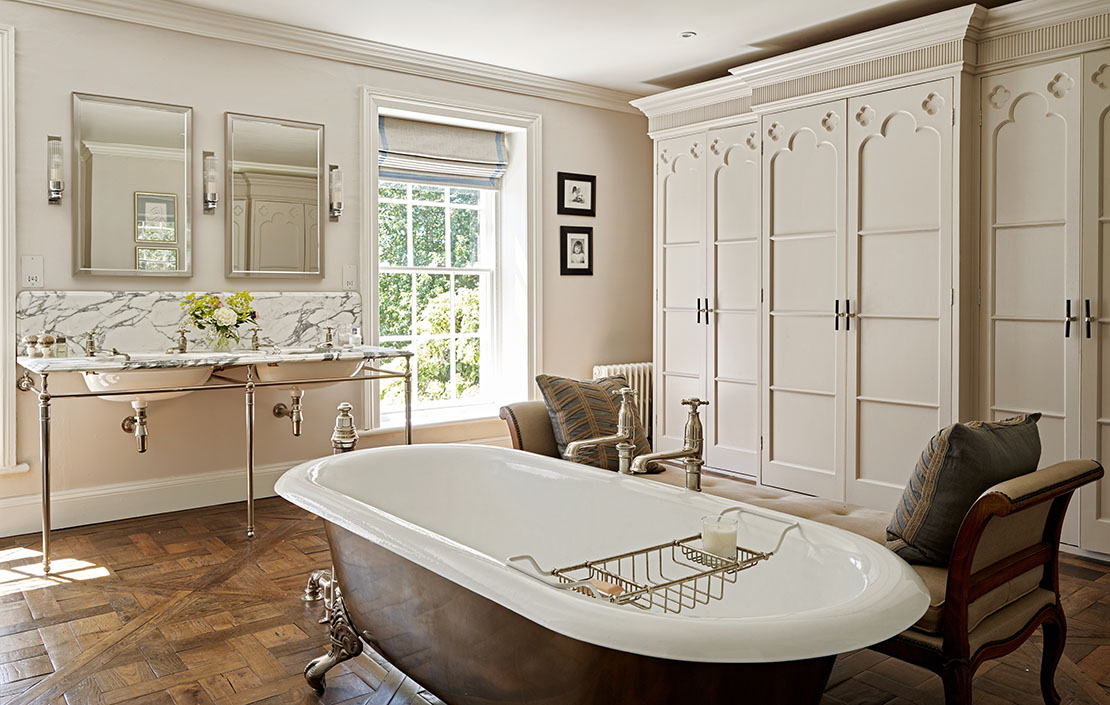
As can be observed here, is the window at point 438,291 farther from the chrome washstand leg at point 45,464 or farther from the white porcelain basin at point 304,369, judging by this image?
the chrome washstand leg at point 45,464

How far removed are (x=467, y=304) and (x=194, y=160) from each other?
189cm

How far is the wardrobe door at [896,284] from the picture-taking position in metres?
3.85

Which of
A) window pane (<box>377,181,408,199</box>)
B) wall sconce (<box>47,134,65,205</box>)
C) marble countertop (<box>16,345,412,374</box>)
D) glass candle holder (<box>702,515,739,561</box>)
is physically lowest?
glass candle holder (<box>702,515,739,561</box>)

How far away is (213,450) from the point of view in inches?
169

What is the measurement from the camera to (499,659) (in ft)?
5.52

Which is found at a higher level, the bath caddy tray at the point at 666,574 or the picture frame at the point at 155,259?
the picture frame at the point at 155,259

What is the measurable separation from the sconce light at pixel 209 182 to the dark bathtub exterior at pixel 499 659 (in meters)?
2.45

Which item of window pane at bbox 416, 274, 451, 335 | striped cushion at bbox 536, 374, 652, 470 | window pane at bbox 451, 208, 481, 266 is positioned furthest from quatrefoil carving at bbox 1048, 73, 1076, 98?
window pane at bbox 416, 274, 451, 335

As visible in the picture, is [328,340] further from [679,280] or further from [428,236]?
[679,280]

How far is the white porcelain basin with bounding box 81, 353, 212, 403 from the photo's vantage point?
3.46 m

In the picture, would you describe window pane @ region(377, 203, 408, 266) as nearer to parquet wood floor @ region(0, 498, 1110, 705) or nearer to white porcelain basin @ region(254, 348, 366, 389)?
white porcelain basin @ region(254, 348, 366, 389)

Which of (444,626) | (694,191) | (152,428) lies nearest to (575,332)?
(694,191)

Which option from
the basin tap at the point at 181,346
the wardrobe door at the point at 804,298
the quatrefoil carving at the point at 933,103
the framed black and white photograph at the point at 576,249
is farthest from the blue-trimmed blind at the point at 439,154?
the quatrefoil carving at the point at 933,103

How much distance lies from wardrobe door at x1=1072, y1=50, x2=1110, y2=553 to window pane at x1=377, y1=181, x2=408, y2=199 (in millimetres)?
3508
